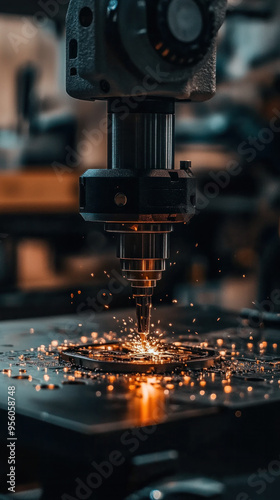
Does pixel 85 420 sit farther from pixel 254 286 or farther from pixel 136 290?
pixel 254 286

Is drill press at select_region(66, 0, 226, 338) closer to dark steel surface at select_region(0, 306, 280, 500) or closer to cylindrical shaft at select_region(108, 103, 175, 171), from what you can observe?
cylindrical shaft at select_region(108, 103, 175, 171)

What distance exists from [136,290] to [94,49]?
0.36 meters

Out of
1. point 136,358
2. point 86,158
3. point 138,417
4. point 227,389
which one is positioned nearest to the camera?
point 138,417

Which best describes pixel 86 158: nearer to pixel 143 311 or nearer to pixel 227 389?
pixel 143 311

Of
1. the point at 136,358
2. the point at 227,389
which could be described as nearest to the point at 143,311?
the point at 136,358

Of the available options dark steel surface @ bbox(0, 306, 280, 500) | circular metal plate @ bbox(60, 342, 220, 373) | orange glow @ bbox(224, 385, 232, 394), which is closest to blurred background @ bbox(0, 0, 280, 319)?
circular metal plate @ bbox(60, 342, 220, 373)

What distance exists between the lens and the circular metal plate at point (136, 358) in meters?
1.29

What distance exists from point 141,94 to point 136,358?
394mm

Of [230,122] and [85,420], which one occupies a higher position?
[230,122]

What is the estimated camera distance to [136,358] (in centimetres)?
134

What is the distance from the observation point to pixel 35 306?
2992 mm

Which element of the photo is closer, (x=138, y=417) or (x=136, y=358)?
(x=138, y=417)

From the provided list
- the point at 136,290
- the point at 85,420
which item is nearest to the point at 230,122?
the point at 136,290

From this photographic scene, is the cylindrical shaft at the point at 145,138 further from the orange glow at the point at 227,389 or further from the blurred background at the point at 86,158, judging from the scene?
the blurred background at the point at 86,158
